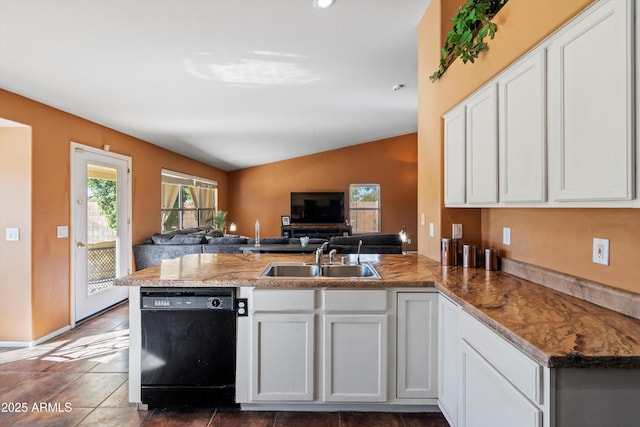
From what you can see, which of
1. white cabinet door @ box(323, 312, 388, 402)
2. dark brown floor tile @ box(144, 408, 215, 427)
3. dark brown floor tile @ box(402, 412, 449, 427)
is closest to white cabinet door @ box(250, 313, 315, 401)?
white cabinet door @ box(323, 312, 388, 402)

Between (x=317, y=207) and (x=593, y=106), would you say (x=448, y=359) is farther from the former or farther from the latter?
(x=317, y=207)

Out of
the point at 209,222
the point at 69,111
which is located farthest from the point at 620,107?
the point at 209,222

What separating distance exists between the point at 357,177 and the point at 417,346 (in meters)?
7.27

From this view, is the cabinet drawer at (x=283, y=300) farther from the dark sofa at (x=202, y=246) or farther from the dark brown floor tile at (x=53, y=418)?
the dark sofa at (x=202, y=246)

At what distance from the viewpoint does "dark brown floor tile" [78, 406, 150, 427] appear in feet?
6.89

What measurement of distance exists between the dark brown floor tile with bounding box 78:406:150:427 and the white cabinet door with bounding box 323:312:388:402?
120cm

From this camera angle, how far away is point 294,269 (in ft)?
8.72

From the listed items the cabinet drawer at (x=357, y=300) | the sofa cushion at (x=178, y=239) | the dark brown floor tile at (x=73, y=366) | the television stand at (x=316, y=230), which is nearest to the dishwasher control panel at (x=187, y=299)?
the cabinet drawer at (x=357, y=300)

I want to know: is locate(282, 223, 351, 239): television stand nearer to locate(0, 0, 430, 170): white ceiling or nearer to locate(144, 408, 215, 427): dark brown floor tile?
locate(0, 0, 430, 170): white ceiling

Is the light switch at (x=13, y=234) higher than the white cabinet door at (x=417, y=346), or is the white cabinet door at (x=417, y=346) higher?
the light switch at (x=13, y=234)

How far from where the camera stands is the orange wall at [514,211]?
1.42 metres

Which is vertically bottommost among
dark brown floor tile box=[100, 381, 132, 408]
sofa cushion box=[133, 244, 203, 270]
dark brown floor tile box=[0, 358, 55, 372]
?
dark brown floor tile box=[100, 381, 132, 408]

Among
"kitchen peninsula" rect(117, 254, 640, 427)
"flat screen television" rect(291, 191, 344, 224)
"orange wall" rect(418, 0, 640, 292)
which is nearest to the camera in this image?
"orange wall" rect(418, 0, 640, 292)

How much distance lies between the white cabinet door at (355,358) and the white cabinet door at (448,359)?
1.07ft
